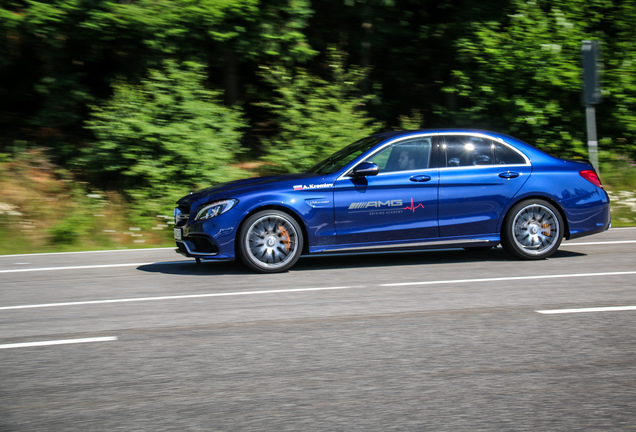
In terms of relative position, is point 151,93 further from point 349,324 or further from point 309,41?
point 349,324

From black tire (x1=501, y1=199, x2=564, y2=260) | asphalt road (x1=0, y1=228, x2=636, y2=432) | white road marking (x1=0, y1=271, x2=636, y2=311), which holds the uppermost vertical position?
black tire (x1=501, y1=199, x2=564, y2=260)

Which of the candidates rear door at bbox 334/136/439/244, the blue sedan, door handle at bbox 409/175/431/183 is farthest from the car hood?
door handle at bbox 409/175/431/183

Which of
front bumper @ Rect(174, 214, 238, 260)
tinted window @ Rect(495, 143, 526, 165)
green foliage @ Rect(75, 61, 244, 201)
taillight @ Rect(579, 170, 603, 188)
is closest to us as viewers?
front bumper @ Rect(174, 214, 238, 260)

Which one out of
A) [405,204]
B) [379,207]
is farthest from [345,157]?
[405,204]

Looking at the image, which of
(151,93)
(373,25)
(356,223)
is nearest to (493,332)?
(356,223)

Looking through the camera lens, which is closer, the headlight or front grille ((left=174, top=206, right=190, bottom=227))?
the headlight

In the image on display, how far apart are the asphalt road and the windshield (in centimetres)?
125

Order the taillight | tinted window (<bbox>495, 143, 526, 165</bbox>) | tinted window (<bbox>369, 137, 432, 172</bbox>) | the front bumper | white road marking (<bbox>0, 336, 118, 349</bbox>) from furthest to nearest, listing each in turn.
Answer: the taillight, tinted window (<bbox>495, 143, 526, 165</bbox>), tinted window (<bbox>369, 137, 432, 172</bbox>), the front bumper, white road marking (<bbox>0, 336, 118, 349</bbox>)

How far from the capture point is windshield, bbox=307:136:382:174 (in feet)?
28.5

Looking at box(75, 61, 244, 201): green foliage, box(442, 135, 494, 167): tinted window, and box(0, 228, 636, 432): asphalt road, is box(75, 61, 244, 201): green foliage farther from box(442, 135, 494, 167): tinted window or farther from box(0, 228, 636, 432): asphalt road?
box(442, 135, 494, 167): tinted window

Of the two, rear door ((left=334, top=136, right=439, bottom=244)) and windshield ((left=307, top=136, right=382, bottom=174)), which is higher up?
windshield ((left=307, top=136, right=382, bottom=174))

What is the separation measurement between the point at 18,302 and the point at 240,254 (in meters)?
2.36

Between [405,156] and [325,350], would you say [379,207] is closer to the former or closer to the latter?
[405,156]

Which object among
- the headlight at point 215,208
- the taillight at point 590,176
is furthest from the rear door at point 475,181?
the headlight at point 215,208
